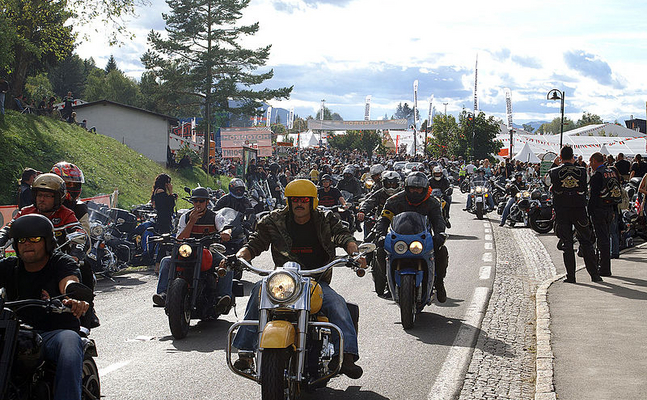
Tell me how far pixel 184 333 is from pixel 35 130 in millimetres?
27311

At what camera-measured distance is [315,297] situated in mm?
5758

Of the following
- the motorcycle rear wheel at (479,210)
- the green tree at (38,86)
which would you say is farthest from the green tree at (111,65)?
the motorcycle rear wheel at (479,210)

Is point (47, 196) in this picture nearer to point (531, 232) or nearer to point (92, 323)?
point (92, 323)

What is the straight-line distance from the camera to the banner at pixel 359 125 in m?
96.4

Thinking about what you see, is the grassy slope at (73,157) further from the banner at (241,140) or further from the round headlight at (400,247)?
the round headlight at (400,247)

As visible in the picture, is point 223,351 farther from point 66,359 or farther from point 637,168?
point 637,168

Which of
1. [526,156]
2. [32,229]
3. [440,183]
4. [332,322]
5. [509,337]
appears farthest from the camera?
[526,156]

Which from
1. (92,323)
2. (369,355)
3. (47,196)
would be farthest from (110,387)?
(369,355)

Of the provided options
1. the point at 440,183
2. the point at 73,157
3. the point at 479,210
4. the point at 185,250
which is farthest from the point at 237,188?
the point at 73,157

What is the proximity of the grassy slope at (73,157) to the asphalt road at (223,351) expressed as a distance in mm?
16629

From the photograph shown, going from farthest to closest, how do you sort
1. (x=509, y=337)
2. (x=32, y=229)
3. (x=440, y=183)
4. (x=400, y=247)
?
(x=440, y=183), (x=400, y=247), (x=509, y=337), (x=32, y=229)

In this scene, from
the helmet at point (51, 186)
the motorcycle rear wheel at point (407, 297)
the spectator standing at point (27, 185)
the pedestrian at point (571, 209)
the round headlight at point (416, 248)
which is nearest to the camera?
the helmet at point (51, 186)

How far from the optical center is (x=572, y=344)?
7676 millimetres

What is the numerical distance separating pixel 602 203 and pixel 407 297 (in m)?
5.33
